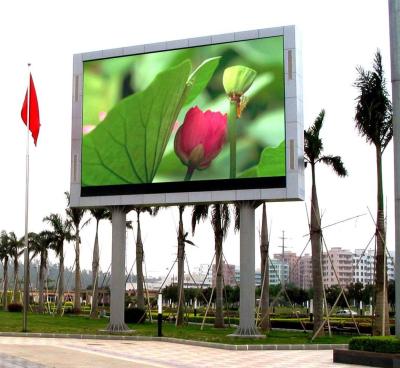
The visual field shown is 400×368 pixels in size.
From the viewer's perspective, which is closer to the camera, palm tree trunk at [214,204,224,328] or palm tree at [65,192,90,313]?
palm tree trunk at [214,204,224,328]

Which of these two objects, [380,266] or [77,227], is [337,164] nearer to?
[380,266]

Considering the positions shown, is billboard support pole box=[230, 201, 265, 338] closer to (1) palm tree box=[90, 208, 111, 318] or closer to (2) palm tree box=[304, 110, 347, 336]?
(2) palm tree box=[304, 110, 347, 336]

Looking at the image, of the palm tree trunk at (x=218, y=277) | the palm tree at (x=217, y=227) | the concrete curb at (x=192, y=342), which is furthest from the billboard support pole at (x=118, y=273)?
the palm tree trunk at (x=218, y=277)

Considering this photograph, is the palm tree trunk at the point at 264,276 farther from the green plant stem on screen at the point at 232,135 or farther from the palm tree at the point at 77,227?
the palm tree at the point at 77,227

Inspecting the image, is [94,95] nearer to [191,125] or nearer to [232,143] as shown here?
[191,125]

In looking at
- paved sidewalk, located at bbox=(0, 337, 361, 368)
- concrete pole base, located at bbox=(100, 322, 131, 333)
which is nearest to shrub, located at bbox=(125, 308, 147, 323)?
concrete pole base, located at bbox=(100, 322, 131, 333)

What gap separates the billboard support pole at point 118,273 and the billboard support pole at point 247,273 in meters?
4.60

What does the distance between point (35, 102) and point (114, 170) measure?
4.47 metres

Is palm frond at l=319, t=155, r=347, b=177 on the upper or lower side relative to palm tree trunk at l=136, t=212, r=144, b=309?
upper

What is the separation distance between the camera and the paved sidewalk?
14.3 meters

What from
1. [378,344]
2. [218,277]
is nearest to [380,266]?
[378,344]

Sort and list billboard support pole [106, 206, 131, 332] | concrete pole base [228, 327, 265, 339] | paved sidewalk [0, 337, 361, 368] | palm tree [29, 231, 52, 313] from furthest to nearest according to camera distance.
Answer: palm tree [29, 231, 52, 313] → billboard support pole [106, 206, 131, 332] → concrete pole base [228, 327, 265, 339] → paved sidewalk [0, 337, 361, 368]

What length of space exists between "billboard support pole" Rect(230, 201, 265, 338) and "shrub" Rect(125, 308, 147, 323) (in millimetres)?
11931

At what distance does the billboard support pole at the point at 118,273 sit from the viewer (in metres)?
24.4
